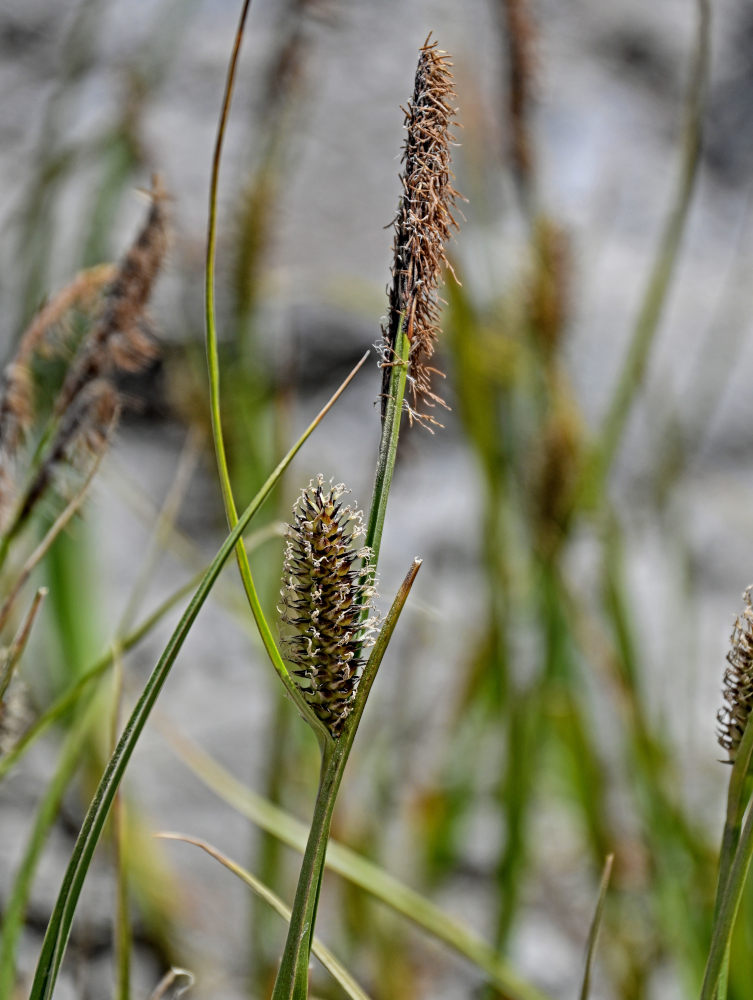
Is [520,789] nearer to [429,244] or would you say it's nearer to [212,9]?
[429,244]

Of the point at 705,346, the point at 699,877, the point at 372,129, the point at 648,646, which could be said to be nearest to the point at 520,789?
the point at 699,877

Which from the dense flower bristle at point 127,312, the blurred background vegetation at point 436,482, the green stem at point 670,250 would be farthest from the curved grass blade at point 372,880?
A: the green stem at point 670,250

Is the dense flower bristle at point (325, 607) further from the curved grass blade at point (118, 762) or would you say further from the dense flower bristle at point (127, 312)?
the dense flower bristle at point (127, 312)

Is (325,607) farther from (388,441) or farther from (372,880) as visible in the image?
(372,880)

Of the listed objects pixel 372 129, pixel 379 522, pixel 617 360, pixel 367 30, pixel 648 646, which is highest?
pixel 367 30

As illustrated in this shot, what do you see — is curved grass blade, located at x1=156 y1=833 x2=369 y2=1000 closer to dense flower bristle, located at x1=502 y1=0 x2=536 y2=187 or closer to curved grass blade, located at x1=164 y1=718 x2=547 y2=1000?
curved grass blade, located at x1=164 y1=718 x2=547 y2=1000

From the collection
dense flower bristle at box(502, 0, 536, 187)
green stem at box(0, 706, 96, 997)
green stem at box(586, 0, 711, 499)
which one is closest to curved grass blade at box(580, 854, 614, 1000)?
green stem at box(0, 706, 96, 997)

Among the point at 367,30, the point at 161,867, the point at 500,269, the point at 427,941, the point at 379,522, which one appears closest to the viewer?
the point at 379,522
